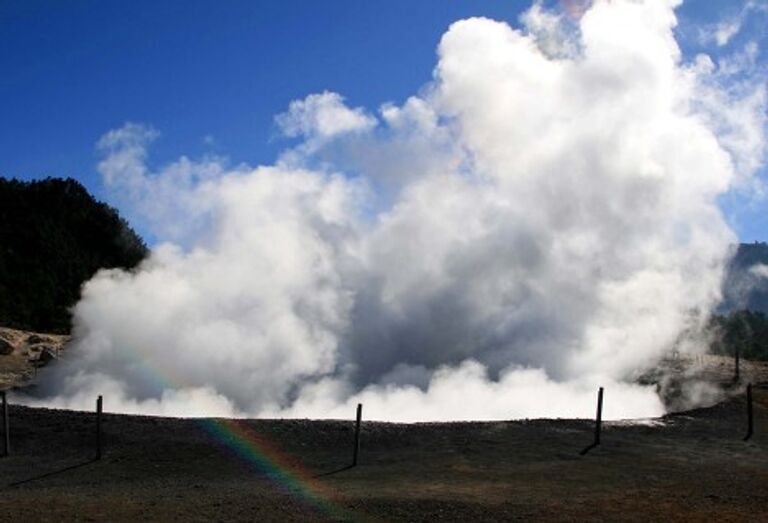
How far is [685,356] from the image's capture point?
130 ft


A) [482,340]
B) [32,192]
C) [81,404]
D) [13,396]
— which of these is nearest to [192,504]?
[81,404]

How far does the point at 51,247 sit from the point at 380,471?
67815 mm

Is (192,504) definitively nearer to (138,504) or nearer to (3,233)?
(138,504)

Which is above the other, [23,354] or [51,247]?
[51,247]

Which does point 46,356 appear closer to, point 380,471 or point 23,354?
point 23,354

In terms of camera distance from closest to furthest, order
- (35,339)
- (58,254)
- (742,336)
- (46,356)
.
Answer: (46,356)
(35,339)
(742,336)
(58,254)

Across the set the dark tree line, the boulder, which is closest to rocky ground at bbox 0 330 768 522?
the dark tree line

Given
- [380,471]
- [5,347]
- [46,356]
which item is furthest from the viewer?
[5,347]

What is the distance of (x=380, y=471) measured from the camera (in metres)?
15.5

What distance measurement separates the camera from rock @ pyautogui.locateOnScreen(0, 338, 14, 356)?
39.7 meters

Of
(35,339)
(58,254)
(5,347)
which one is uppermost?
(58,254)

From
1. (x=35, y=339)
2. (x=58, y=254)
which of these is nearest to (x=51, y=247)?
(x=58, y=254)

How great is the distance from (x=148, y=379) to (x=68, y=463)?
60.4ft

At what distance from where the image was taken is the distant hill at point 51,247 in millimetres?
63375
